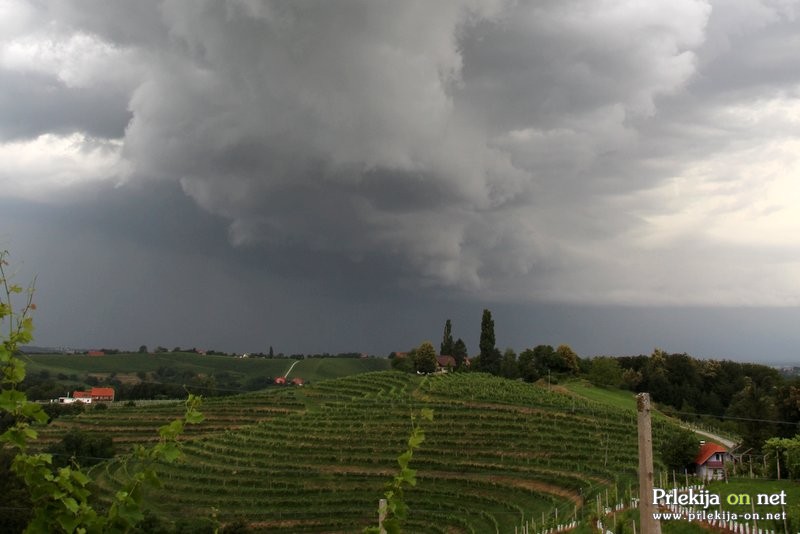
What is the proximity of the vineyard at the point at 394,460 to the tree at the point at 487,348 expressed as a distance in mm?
33367

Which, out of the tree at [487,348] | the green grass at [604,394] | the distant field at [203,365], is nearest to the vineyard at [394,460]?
the green grass at [604,394]

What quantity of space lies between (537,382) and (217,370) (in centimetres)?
10058

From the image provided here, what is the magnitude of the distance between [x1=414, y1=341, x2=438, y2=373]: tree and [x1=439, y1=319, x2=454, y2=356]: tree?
1625cm

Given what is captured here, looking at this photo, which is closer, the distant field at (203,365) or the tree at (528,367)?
the tree at (528,367)

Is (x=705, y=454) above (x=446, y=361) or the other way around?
the other way around

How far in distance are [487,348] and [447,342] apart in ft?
62.9

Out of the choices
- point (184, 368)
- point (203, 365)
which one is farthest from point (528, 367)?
point (203, 365)

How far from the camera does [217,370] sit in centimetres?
16038

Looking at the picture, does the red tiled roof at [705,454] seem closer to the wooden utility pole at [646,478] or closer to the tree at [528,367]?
the wooden utility pole at [646,478]

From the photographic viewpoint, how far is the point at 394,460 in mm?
40625

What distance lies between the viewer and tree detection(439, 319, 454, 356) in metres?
117

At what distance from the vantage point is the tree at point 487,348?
99.0 meters

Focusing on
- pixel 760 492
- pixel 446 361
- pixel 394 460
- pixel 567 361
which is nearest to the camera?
pixel 760 492

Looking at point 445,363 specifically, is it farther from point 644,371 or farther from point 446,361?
point 644,371
